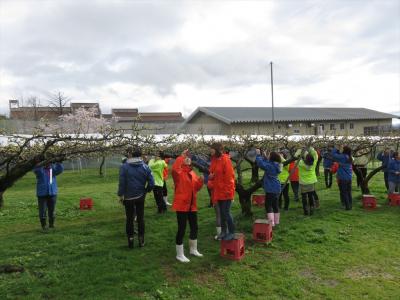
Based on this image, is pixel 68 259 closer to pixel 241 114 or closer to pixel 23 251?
pixel 23 251

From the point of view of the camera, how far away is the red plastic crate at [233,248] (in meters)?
6.26

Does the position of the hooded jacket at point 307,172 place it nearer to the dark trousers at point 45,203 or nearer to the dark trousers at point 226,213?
the dark trousers at point 226,213

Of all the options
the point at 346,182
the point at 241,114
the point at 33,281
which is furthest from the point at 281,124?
the point at 33,281

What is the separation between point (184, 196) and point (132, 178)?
4.11 feet

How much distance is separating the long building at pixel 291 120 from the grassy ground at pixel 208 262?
1962cm

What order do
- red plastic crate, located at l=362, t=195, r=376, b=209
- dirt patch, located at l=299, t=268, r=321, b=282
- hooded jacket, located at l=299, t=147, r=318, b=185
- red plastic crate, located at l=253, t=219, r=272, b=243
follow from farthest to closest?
red plastic crate, located at l=362, t=195, r=376, b=209
hooded jacket, located at l=299, t=147, r=318, b=185
red plastic crate, located at l=253, t=219, r=272, b=243
dirt patch, located at l=299, t=268, r=321, b=282

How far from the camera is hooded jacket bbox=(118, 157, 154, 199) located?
663 cm

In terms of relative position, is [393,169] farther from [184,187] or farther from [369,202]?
[184,187]

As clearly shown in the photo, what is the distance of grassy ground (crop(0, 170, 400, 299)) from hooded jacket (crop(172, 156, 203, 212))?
1.03 m

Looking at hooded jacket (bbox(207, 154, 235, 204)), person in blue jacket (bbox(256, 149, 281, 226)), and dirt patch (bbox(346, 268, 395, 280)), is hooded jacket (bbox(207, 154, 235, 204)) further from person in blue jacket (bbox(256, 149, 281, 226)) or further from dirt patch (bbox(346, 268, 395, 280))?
dirt patch (bbox(346, 268, 395, 280))

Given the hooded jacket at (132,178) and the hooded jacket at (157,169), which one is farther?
the hooded jacket at (157,169)

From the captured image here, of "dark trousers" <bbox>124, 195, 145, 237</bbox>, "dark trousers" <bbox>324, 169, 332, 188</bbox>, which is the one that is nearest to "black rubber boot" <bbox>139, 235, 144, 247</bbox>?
"dark trousers" <bbox>124, 195, 145, 237</bbox>

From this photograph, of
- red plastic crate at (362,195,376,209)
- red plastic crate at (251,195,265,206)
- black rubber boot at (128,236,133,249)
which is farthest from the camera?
red plastic crate at (251,195,265,206)

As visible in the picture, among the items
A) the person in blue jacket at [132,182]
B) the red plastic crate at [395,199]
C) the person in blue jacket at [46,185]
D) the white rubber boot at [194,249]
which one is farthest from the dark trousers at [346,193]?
the person in blue jacket at [46,185]
